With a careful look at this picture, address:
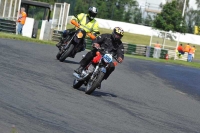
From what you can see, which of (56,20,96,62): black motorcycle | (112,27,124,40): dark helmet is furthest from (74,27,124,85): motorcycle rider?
(56,20,96,62): black motorcycle

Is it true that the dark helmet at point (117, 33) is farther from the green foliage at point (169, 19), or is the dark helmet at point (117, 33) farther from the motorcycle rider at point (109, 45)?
the green foliage at point (169, 19)

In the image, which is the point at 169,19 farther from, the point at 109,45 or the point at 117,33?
the point at 117,33

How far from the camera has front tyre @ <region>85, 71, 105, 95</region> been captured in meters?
13.9

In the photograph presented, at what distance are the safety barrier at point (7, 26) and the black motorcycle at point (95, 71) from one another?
2198 cm

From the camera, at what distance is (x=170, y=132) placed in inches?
428

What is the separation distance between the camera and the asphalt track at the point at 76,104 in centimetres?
919

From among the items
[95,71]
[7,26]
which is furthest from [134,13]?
[95,71]

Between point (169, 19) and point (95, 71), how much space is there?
5915 centimetres

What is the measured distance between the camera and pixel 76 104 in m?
11.9

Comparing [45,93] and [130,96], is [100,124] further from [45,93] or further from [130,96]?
[130,96]

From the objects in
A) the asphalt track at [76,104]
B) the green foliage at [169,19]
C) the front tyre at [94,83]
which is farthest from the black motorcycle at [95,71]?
the green foliage at [169,19]

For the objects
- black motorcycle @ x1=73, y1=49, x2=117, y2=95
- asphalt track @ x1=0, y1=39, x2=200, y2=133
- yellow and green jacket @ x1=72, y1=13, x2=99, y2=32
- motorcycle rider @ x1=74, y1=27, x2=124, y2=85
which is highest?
yellow and green jacket @ x1=72, y1=13, x2=99, y2=32

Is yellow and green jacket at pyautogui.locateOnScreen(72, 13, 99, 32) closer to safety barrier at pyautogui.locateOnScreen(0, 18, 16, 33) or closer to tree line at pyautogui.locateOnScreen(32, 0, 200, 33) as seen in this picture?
safety barrier at pyautogui.locateOnScreen(0, 18, 16, 33)

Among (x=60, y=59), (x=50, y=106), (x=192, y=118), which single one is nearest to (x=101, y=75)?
(x=192, y=118)
